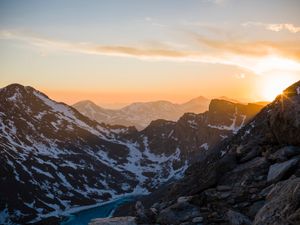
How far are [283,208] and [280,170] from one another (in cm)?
854

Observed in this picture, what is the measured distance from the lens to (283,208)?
16125mm

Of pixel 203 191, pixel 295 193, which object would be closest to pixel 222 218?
pixel 203 191

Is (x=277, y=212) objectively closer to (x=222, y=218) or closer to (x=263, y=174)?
(x=222, y=218)

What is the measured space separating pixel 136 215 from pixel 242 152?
10.00 m

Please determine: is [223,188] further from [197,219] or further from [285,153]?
[285,153]

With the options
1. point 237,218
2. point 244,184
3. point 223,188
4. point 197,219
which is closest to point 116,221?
Result: point 197,219

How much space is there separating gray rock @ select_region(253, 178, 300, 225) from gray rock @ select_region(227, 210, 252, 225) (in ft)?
11.4

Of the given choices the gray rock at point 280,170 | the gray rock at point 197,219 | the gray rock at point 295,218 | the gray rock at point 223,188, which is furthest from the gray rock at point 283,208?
the gray rock at point 223,188

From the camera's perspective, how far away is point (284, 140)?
27.6 metres

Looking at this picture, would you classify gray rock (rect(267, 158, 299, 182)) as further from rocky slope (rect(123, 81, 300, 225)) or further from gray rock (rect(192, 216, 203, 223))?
gray rock (rect(192, 216, 203, 223))

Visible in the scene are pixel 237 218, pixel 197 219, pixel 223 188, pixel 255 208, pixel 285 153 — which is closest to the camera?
pixel 237 218

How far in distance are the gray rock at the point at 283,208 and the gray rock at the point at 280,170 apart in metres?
6.08

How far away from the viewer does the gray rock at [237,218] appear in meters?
21.2

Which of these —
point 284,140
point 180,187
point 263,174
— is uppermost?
point 284,140
